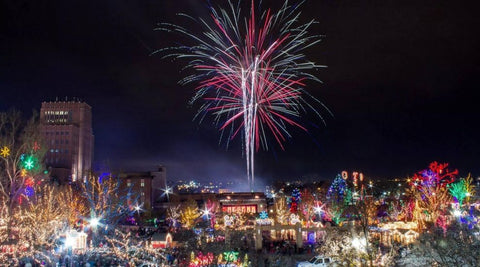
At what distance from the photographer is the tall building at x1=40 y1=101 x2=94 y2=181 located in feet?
307

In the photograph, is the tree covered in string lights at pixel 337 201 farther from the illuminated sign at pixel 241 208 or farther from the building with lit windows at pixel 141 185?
the building with lit windows at pixel 141 185

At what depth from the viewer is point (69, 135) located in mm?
94938

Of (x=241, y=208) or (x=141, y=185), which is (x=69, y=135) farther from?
(x=241, y=208)

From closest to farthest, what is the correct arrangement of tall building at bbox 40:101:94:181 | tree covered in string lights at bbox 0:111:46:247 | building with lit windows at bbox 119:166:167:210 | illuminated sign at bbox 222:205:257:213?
tree covered in string lights at bbox 0:111:46:247
illuminated sign at bbox 222:205:257:213
building with lit windows at bbox 119:166:167:210
tall building at bbox 40:101:94:181

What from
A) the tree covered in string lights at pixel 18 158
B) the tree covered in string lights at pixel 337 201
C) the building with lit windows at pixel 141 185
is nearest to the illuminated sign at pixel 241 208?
the tree covered in string lights at pixel 337 201

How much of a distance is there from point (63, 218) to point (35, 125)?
982 centimetres

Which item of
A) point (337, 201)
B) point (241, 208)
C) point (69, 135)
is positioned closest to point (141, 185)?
point (241, 208)

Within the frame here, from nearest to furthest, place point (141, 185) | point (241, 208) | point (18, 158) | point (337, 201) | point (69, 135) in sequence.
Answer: point (18, 158), point (337, 201), point (241, 208), point (141, 185), point (69, 135)

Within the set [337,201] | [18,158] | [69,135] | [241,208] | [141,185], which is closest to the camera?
[18,158]

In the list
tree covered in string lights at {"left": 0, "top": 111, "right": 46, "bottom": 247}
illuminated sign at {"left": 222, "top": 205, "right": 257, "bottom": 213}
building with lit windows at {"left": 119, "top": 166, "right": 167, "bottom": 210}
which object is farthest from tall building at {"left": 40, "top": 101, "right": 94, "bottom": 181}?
tree covered in string lights at {"left": 0, "top": 111, "right": 46, "bottom": 247}

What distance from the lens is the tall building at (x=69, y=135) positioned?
93.6 metres

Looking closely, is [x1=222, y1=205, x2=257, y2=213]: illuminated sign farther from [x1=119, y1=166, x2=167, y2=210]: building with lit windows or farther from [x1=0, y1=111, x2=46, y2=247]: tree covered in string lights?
[x1=0, y1=111, x2=46, y2=247]: tree covered in string lights

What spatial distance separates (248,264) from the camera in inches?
832

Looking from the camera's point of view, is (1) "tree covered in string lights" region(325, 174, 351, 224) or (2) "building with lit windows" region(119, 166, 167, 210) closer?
(1) "tree covered in string lights" region(325, 174, 351, 224)
